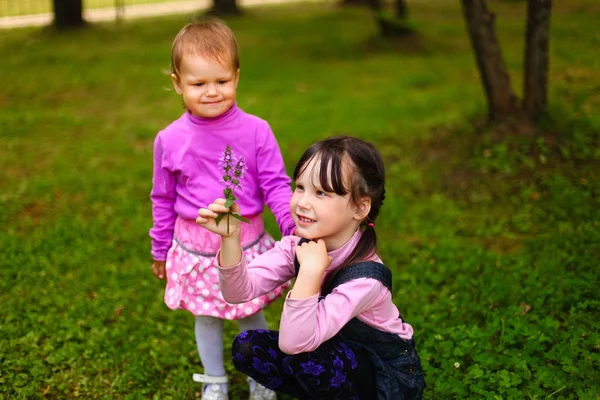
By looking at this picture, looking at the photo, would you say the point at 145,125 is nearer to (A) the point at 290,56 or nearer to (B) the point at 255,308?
(A) the point at 290,56

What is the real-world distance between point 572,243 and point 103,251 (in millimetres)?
3240

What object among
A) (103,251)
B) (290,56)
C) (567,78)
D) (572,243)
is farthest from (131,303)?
(290,56)

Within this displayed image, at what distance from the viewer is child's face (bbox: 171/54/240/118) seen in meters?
2.71

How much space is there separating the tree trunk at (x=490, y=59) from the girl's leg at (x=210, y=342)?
3541 millimetres

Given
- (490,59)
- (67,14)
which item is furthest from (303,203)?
(67,14)

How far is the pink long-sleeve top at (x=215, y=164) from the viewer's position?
2.84m

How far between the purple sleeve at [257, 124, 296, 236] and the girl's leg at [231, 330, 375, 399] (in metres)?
0.53

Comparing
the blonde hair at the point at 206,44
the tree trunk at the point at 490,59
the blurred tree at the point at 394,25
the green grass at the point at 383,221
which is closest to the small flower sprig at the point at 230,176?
the blonde hair at the point at 206,44

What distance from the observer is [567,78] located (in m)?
7.09

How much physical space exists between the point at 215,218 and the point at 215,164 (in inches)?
24.7

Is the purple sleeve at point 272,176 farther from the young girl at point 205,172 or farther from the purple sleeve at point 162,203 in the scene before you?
the purple sleeve at point 162,203

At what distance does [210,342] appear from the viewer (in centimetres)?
313

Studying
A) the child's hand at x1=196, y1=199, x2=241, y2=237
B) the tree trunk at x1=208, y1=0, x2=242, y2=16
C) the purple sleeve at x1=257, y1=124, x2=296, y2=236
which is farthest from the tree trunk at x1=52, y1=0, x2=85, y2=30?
the child's hand at x1=196, y1=199, x2=241, y2=237

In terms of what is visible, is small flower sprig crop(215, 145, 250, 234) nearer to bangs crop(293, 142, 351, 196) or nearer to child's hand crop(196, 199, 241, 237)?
child's hand crop(196, 199, 241, 237)
